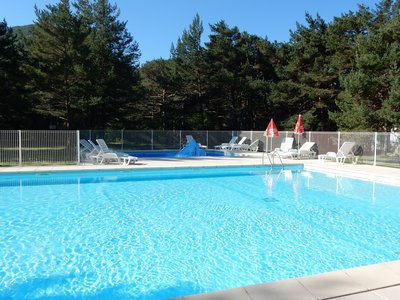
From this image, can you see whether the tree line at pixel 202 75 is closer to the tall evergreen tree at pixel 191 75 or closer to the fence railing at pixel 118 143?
the tall evergreen tree at pixel 191 75

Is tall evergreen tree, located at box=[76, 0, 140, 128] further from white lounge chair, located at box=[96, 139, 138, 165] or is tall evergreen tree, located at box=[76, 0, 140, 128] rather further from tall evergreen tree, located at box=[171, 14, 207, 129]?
white lounge chair, located at box=[96, 139, 138, 165]

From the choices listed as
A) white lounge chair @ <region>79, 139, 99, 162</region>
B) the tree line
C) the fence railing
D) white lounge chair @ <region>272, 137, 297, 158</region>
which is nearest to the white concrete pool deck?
the fence railing

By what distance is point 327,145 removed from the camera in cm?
1891

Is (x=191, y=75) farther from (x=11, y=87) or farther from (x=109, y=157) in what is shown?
(x=109, y=157)

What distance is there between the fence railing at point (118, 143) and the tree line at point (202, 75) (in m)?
1.80

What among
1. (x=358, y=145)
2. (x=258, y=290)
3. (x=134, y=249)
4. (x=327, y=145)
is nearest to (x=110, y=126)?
(x=327, y=145)

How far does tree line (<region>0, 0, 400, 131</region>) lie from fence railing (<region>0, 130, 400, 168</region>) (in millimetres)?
1798

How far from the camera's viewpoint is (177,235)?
592cm

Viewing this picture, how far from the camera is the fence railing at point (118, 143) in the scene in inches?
536

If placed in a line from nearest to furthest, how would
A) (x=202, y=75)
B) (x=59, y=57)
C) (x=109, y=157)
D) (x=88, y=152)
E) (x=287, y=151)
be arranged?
(x=109, y=157)
(x=88, y=152)
(x=287, y=151)
(x=59, y=57)
(x=202, y=75)

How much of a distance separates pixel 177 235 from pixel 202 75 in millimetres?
24208

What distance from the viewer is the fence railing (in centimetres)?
1362

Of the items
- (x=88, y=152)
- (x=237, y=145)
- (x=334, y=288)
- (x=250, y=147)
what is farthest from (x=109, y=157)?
(x=334, y=288)

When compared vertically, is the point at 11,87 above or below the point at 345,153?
above
